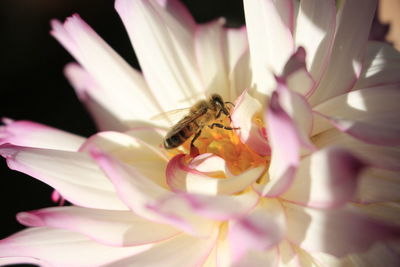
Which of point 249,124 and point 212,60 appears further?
point 212,60

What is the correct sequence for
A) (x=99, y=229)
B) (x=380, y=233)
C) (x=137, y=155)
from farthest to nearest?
(x=137, y=155) → (x=99, y=229) → (x=380, y=233)

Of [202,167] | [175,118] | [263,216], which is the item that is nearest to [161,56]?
[175,118]

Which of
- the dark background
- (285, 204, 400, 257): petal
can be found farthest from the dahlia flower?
the dark background

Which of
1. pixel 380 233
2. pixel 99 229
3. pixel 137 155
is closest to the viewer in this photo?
pixel 380 233

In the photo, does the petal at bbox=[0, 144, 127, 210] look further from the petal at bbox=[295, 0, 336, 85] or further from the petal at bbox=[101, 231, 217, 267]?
the petal at bbox=[295, 0, 336, 85]

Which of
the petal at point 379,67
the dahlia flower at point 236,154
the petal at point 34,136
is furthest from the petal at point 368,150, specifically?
the petal at point 34,136

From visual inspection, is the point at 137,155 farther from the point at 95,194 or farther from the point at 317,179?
the point at 317,179

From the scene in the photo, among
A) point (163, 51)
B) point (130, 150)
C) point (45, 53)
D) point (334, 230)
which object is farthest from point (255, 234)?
point (45, 53)

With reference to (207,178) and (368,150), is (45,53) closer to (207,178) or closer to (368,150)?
(207,178)
